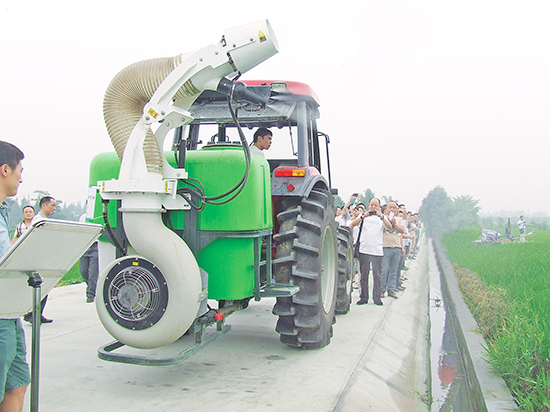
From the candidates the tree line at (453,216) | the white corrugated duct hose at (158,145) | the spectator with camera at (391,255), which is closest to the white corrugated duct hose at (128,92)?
the white corrugated duct hose at (158,145)

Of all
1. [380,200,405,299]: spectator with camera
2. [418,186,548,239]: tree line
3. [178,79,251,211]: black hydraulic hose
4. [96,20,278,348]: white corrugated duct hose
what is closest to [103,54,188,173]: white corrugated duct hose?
[96,20,278,348]: white corrugated duct hose

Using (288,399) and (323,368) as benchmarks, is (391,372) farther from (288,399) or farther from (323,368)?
(288,399)

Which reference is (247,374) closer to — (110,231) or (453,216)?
(110,231)

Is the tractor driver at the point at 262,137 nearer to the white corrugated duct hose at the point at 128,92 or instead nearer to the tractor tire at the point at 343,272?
the white corrugated duct hose at the point at 128,92

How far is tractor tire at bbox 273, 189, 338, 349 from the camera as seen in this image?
4.61 metres

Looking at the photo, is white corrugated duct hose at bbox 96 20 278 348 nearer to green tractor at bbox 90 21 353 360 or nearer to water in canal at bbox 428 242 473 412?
green tractor at bbox 90 21 353 360

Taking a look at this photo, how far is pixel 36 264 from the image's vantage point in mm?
2383

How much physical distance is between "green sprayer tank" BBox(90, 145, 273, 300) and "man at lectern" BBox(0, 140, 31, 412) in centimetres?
147

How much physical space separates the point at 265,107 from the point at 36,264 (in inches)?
128

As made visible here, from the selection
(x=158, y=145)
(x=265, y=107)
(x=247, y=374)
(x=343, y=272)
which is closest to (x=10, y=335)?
(x=158, y=145)

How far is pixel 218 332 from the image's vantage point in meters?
4.09

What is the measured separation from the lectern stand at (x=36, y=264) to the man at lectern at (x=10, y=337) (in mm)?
138

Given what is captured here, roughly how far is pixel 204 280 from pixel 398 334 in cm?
341

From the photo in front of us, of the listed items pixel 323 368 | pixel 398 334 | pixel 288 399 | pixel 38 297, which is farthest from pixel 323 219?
pixel 38 297
